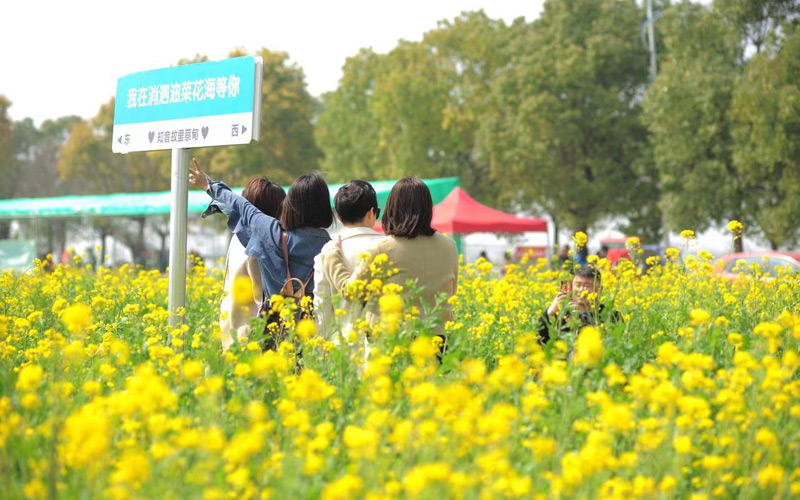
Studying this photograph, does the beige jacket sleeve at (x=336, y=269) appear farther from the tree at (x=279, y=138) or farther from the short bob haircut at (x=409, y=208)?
the tree at (x=279, y=138)

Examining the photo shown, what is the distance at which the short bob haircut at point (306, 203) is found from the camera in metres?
3.94

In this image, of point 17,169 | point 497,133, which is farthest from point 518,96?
point 17,169

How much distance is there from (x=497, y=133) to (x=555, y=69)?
107 inches

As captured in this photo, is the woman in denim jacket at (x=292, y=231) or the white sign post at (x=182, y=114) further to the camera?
the white sign post at (x=182, y=114)

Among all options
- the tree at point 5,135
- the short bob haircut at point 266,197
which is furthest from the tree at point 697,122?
the tree at point 5,135

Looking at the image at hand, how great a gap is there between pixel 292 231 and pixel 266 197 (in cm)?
33

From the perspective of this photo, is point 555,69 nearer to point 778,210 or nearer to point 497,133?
point 497,133

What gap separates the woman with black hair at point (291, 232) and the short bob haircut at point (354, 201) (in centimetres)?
26

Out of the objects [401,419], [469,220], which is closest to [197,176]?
[401,419]

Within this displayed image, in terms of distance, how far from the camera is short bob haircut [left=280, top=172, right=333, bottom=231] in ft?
12.9

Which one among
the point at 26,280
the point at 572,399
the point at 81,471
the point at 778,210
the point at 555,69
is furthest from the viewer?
the point at 555,69

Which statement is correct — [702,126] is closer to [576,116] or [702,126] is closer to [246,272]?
[576,116]

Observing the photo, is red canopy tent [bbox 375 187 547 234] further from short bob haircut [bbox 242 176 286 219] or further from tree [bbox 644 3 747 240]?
short bob haircut [bbox 242 176 286 219]

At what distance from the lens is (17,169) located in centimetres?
4909
